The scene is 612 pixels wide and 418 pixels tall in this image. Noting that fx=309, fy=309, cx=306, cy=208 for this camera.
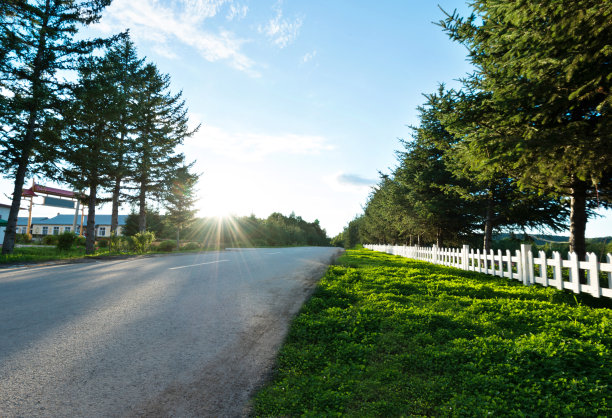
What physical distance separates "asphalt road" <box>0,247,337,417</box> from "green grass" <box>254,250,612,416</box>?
0.42m

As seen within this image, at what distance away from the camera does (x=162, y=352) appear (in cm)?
347

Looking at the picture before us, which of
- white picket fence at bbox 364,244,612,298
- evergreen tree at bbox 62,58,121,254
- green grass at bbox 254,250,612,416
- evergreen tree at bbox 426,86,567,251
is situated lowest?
green grass at bbox 254,250,612,416

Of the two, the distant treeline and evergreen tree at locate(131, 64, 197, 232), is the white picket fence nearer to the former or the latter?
evergreen tree at locate(131, 64, 197, 232)

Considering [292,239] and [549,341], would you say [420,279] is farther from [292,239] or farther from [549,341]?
[292,239]

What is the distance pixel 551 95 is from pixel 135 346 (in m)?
8.45

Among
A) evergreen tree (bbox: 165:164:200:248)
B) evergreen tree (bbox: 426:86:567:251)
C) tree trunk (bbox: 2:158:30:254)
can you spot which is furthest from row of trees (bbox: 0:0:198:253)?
evergreen tree (bbox: 426:86:567:251)

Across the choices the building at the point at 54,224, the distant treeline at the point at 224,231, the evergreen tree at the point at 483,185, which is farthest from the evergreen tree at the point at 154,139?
the building at the point at 54,224

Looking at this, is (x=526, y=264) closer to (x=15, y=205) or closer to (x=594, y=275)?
(x=594, y=275)

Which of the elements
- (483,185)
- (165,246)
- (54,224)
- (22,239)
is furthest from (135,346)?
A: (54,224)

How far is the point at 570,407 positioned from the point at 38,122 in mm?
20546

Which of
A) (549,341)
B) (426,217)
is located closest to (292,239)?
(426,217)

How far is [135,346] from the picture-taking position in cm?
360

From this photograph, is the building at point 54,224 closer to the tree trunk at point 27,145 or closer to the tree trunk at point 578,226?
the tree trunk at point 27,145

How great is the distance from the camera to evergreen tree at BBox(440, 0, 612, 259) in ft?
18.1
